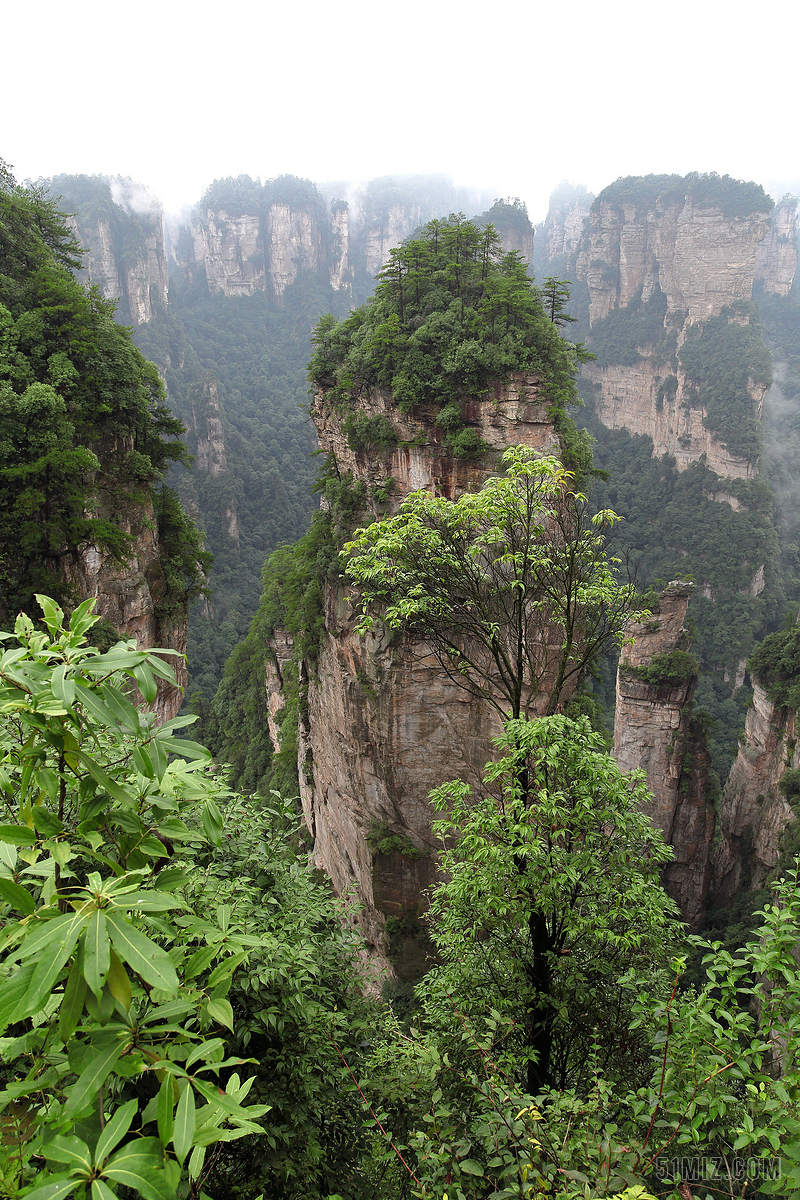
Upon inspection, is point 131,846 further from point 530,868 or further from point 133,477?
point 133,477

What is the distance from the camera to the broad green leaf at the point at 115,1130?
143 centimetres

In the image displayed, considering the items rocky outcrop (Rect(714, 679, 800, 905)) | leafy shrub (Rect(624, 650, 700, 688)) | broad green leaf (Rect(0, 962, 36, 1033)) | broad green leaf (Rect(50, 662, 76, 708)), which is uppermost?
broad green leaf (Rect(50, 662, 76, 708))

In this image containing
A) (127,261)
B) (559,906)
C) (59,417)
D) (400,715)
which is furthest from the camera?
(127,261)

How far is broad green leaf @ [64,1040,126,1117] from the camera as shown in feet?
4.79

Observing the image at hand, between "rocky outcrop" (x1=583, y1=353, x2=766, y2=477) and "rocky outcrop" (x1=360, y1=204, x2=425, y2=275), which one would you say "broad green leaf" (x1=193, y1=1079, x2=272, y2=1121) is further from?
"rocky outcrop" (x1=360, y1=204, x2=425, y2=275)

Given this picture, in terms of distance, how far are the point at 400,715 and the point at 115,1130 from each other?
1590cm

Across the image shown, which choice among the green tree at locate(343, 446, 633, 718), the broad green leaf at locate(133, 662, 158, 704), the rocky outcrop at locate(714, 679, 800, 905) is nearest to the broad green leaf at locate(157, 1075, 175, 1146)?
the broad green leaf at locate(133, 662, 158, 704)

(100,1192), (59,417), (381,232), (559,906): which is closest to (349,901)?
(559,906)

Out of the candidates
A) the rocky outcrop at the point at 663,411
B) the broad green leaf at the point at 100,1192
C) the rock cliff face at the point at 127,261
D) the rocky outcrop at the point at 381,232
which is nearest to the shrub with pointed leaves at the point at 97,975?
the broad green leaf at the point at 100,1192

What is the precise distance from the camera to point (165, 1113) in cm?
151

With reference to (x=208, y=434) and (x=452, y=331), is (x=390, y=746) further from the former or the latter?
(x=208, y=434)

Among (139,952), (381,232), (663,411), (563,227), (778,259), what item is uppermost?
(563,227)

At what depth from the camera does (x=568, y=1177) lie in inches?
105

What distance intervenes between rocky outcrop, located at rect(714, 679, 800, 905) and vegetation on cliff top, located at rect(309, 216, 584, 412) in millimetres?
16872
